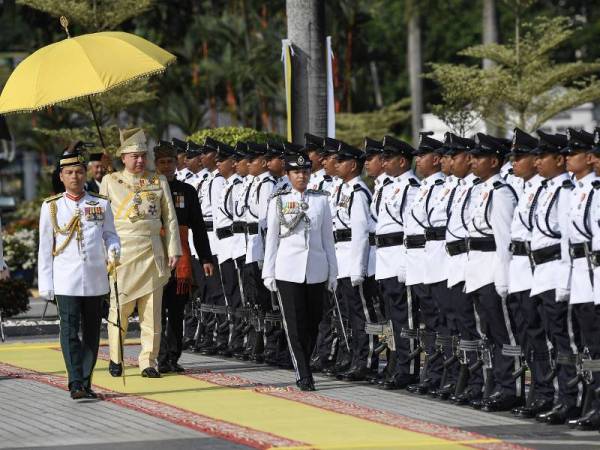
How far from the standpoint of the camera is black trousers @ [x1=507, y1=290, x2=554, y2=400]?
1194cm

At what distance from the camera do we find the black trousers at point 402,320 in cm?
1377

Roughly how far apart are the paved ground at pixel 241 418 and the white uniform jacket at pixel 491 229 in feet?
3.51

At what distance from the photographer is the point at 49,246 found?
1301 centimetres

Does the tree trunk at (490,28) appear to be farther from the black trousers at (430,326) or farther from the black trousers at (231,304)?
the black trousers at (430,326)

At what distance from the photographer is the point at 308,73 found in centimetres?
1925

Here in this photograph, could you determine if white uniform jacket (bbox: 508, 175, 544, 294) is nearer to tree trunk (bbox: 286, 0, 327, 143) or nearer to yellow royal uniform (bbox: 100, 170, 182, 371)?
yellow royal uniform (bbox: 100, 170, 182, 371)

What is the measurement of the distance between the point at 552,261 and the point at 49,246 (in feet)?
13.8

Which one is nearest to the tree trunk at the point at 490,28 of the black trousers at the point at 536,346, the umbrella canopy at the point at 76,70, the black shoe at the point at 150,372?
the umbrella canopy at the point at 76,70

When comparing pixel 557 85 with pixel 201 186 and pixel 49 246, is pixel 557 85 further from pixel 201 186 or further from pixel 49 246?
pixel 49 246

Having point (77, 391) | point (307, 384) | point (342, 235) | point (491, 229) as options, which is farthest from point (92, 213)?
point (491, 229)

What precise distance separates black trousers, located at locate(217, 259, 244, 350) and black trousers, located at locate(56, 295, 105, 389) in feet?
11.9

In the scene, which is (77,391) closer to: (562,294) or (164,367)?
(164,367)

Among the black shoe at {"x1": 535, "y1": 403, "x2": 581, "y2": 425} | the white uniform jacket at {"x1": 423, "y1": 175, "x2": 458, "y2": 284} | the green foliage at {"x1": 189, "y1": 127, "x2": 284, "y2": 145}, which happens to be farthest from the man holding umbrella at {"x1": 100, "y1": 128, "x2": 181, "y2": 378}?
the green foliage at {"x1": 189, "y1": 127, "x2": 284, "y2": 145}

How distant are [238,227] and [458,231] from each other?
4.03m
